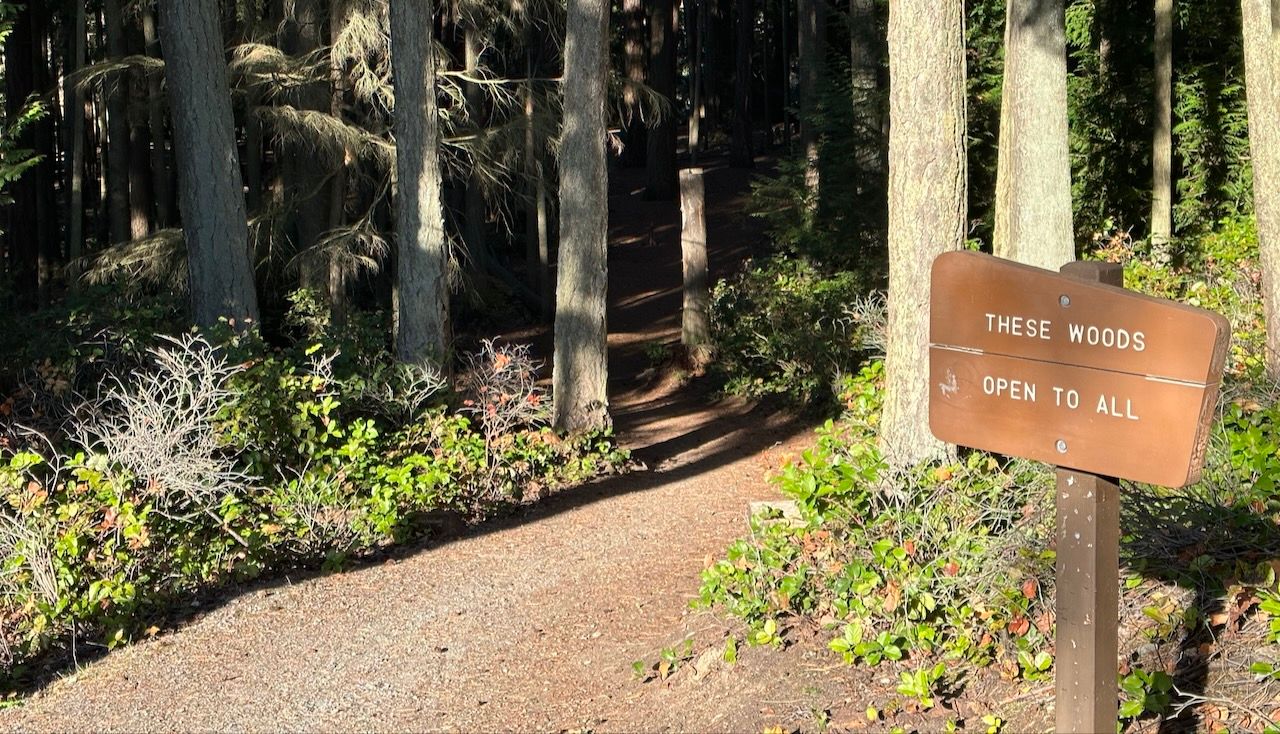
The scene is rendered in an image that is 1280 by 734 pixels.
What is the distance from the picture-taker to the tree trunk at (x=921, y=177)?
299 inches

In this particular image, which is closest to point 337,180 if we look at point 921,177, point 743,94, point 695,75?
point 921,177

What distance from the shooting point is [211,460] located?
857cm

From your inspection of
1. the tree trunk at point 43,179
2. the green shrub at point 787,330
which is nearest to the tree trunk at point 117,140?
the tree trunk at point 43,179

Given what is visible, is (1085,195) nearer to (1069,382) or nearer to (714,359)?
(714,359)

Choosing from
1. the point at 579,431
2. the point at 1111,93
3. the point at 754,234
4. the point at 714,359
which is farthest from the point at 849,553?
the point at 754,234

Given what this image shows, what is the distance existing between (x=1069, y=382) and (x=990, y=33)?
16490 millimetres

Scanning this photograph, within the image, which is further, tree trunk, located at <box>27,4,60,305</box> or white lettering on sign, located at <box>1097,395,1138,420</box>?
tree trunk, located at <box>27,4,60,305</box>

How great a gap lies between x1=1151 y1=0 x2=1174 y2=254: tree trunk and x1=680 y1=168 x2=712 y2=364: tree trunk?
6.80 metres

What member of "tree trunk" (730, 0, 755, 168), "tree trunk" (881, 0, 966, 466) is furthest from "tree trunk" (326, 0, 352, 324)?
"tree trunk" (730, 0, 755, 168)

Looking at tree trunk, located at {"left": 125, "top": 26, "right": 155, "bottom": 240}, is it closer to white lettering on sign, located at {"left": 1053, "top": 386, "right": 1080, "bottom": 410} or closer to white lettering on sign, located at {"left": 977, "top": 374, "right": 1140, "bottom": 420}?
white lettering on sign, located at {"left": 977, "top": 374, "right": 1140, "bottom": 420}

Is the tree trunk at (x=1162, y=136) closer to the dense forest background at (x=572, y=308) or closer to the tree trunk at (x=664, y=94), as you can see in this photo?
the dense forest background at (x=572, y=308)

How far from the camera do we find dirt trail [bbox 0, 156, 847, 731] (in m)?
6.20

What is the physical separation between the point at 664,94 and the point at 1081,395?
28.6 meters

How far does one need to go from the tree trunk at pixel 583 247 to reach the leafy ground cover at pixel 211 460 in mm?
494
